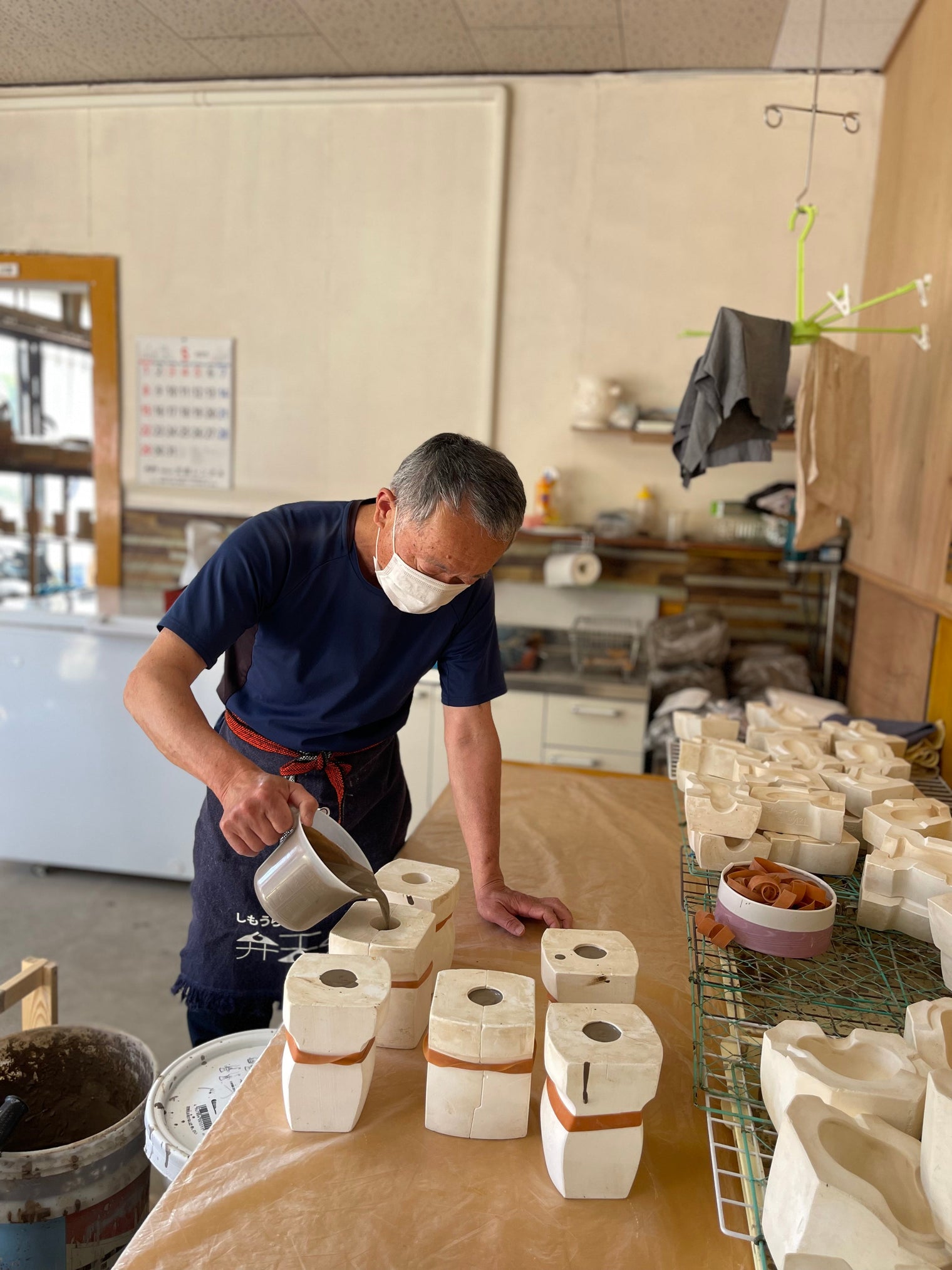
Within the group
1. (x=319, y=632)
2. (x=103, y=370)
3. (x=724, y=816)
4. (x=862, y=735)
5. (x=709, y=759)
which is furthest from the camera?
(x=103, y=370)

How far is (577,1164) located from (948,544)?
6.28 ft

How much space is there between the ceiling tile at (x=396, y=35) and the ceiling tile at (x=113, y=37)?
2.11ft

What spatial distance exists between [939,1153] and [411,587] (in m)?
1.06

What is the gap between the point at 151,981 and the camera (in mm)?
3129

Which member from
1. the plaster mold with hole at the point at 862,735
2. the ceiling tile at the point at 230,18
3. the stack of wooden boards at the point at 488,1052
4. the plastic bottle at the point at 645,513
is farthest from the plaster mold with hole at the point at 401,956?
the ceiling tile at the point at 230,18

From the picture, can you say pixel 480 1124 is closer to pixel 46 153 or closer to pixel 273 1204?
pixel 273 1204

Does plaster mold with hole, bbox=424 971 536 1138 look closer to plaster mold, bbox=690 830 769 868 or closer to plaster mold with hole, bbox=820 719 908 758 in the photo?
plaster mold, bbox=690 830 769 868

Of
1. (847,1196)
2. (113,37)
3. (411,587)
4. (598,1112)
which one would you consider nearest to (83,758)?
(411,587)

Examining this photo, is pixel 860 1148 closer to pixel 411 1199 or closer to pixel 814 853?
pixel 411 1199

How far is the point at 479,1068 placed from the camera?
3.30ft

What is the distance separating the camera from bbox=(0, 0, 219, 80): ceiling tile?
3.34 m

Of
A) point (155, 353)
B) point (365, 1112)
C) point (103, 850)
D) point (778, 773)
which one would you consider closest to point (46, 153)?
point (155, 353)

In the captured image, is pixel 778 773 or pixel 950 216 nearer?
pixel 778 773

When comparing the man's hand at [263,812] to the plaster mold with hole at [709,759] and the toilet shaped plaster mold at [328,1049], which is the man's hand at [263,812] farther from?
the plaster mold with hole at [709,759]
